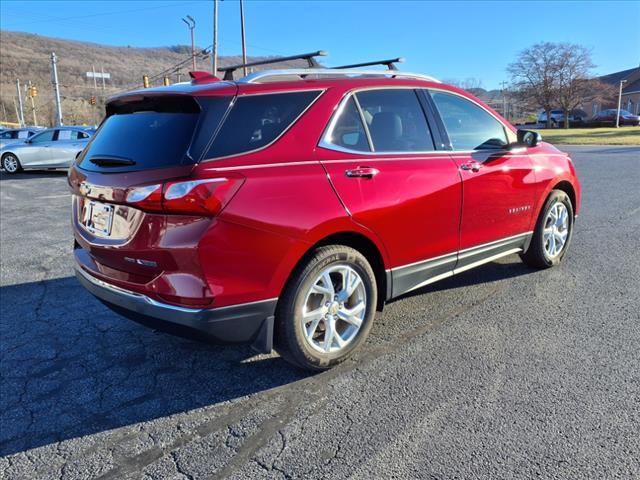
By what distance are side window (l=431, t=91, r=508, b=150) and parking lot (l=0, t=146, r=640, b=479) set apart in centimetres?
135

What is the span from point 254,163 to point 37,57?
14451 centimetres

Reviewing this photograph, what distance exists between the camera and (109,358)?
3.43 meters

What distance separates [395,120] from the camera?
140 inches

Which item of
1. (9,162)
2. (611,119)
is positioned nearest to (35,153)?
(9,162)

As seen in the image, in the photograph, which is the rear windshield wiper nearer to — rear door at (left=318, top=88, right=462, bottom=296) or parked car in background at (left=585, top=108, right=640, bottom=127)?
rear door at (left=318, top=88, right=462, bottom=296)

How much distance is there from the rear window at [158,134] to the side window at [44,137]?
16507mm

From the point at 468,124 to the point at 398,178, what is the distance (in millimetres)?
1160

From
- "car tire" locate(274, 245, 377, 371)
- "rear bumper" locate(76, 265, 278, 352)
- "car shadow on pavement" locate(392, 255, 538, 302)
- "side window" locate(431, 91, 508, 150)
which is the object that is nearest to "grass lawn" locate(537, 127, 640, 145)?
"car shadow on pavement" locate(392, 255, 538, 302)

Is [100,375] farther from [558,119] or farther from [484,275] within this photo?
[558,119]

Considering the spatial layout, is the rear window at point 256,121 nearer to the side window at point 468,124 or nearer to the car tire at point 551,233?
the side window at point 468,124

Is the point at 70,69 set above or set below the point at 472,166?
above

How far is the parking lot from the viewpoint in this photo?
2359 millimetres

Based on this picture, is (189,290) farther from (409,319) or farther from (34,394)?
(409,319)

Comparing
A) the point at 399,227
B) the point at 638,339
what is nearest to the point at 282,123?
the point at 399,227
